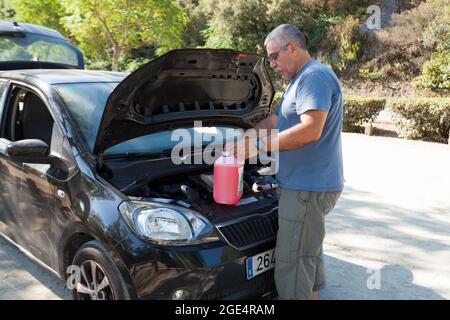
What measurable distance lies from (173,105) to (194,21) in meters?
29.9

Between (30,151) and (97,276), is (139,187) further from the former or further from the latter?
(30,151)

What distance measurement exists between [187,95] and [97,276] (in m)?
1.39

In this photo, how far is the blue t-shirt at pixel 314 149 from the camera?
2.49 metres

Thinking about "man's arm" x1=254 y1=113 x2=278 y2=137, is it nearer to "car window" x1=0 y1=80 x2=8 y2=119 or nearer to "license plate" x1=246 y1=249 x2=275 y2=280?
"license plate" x1=246 y1=249 x2=275 y2=280

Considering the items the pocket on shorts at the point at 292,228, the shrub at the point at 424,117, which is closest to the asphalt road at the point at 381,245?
the pocket on shorts at the point at 292,228

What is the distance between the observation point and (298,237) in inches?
103

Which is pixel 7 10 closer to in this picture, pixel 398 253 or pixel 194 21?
pixel 194 21

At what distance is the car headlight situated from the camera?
2367 millimetres

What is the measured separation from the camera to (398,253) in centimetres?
411

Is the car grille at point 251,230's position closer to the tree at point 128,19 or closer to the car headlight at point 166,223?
the car headlight at point 166,223

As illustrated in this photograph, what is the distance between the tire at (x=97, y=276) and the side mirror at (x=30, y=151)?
0.70 m

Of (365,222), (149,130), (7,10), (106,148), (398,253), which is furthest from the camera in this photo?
(7,10)

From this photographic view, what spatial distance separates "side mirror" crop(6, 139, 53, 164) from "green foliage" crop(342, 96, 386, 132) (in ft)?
33.5
